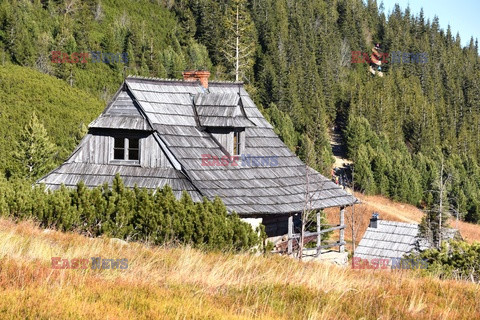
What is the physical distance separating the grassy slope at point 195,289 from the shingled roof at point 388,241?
19514 millimetres

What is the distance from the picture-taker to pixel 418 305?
8.61m

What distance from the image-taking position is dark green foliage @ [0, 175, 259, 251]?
1413 centimetres

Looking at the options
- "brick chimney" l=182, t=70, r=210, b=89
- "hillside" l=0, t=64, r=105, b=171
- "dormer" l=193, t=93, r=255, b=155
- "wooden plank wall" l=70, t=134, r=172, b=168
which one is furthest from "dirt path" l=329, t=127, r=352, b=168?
"wooden plank wall" l=70, t=134, r=172, b=168

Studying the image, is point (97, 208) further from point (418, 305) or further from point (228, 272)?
point (418, 305)

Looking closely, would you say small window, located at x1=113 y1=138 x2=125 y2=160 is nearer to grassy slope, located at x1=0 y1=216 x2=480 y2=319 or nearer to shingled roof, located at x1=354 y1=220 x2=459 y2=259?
grassy slope, located at x1=0 y1=216 x2=480 y2=319

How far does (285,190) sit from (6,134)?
2610cm

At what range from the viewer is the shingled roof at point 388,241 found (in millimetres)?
30531

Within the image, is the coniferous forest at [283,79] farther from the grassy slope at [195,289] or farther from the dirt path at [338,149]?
the grassy slope at [195,289]

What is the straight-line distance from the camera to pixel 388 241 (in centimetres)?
3130

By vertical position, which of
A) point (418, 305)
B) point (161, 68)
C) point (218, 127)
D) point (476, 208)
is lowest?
point (476, 208)

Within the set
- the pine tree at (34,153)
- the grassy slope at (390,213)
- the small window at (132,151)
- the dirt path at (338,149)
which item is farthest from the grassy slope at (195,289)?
the dirt path at (338,149)

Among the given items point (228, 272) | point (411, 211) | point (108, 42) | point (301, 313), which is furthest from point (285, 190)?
point (108, 42)

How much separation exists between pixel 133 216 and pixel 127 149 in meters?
5.78

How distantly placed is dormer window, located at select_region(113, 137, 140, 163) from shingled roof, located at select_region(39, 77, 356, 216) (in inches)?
11.3
